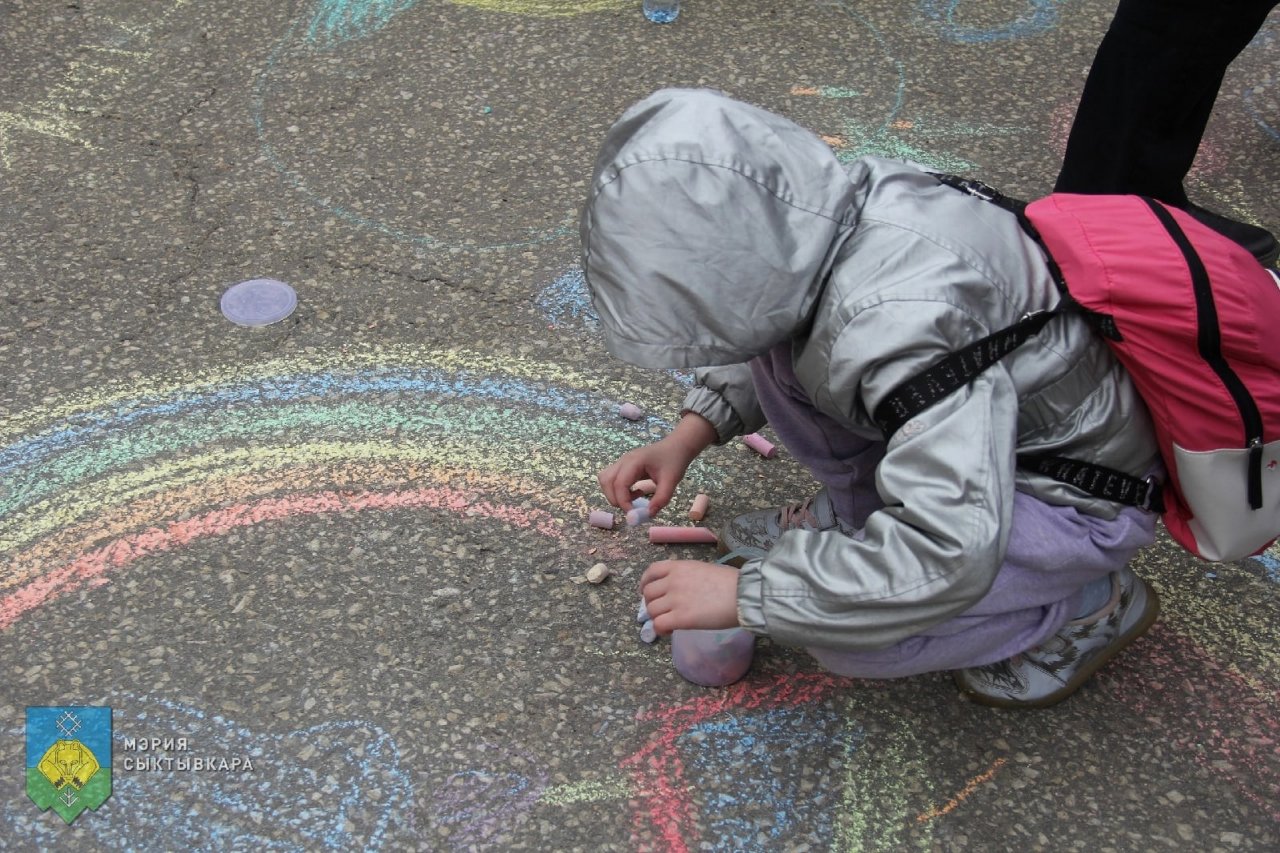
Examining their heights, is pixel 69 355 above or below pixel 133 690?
above

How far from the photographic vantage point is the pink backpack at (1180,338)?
143 cm

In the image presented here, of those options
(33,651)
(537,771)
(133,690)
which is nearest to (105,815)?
(133,690)

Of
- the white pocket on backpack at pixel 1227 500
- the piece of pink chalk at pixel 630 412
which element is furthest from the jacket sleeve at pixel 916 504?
the piece of pink chalk at pixel 630 412

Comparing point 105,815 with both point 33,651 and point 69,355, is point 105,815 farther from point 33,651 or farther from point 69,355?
point 69,355

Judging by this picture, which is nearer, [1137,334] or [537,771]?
[1137,334]

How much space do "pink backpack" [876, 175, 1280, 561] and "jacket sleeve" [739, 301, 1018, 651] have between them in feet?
0.09

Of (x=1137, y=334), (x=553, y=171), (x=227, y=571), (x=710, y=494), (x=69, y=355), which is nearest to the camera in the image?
(x=1137, y=334)

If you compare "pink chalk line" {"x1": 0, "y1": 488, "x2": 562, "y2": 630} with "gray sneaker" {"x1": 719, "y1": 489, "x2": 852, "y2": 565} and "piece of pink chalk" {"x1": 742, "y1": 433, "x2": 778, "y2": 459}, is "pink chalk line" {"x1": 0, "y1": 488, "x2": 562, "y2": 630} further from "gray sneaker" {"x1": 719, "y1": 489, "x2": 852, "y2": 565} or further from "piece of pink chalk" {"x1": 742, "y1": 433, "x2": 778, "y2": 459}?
"piece of pink chalk" {"x1": 742, "y1": 433, "x2": 778, "y2": 459}

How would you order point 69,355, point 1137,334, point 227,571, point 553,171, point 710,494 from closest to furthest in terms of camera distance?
1. point 1137,334
2. point 227,571
3. point 710,494
4. point 69,355
5. point 553,171

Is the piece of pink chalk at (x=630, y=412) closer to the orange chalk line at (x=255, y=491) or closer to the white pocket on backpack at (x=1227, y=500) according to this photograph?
the orange chalk line at (x=255, y=491)

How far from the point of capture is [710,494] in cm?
217

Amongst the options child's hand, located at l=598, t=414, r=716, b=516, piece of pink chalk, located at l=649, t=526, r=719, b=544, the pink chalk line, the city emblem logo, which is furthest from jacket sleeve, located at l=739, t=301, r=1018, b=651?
the city emblem logo

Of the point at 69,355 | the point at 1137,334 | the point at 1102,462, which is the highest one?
the point at 1137,334

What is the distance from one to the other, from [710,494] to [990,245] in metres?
0.82
